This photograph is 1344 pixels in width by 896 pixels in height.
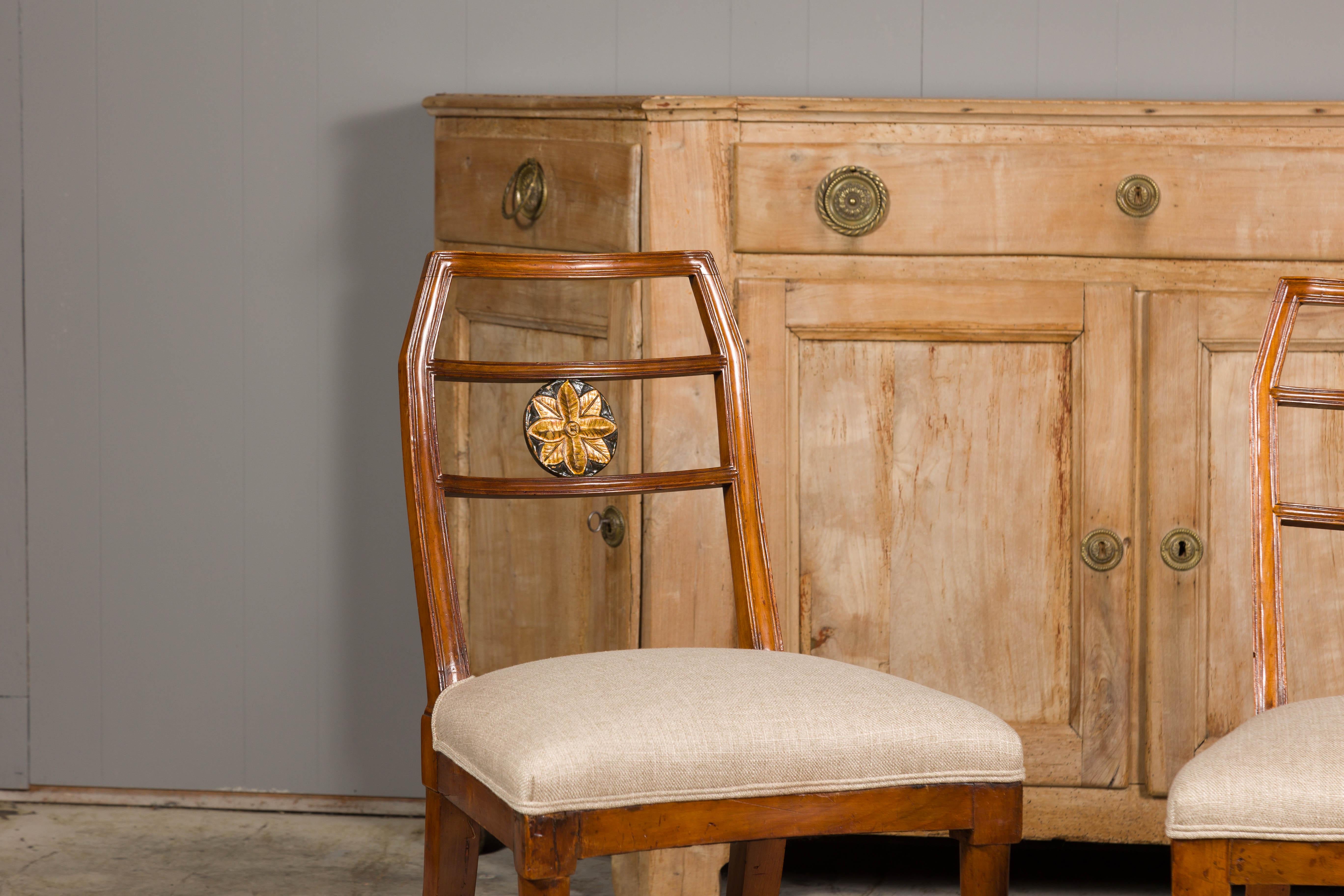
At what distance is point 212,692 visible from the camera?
239 centimetres

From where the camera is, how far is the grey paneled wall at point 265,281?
2283mm

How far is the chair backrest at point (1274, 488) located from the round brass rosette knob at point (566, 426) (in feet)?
1.97

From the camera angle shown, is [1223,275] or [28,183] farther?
[28,183]

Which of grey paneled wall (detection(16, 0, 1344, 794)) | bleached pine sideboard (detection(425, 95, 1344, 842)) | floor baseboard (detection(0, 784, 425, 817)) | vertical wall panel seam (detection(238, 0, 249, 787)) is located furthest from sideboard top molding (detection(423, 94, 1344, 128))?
floor baseboard (detection(0, 784, 425, 817))

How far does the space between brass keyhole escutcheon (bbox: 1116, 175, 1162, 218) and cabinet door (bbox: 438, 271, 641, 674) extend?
2.09 feet

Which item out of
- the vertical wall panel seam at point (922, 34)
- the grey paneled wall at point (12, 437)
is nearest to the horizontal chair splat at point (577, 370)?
the vertical wall panel seam at point (922, 34)

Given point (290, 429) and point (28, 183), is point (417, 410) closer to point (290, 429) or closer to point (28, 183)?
point (290, 429)

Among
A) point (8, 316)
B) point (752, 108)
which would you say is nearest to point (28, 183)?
point (8, 316)

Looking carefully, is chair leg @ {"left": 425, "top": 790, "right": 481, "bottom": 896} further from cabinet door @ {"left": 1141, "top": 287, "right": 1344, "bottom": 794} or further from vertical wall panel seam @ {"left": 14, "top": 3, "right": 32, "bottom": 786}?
vertical wall panel seam @ {"left": 14, "top": 3, "right": 32, "bottom": 786}

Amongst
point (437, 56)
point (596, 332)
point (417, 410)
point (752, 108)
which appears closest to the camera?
point (417, 410)

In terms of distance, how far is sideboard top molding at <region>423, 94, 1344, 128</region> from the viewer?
1771mm

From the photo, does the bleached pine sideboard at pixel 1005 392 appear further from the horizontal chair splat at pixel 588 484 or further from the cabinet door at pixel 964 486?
the horizontal chair splat at pixel 588 484

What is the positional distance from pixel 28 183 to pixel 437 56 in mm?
725

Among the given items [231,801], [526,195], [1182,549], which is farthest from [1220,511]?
[231,801]
